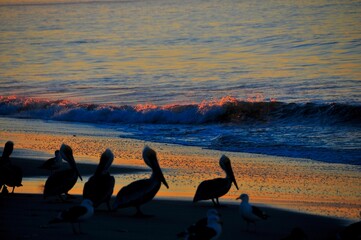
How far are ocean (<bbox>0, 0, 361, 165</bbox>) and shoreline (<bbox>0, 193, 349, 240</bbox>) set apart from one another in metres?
4.82

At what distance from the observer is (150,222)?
10250 mm

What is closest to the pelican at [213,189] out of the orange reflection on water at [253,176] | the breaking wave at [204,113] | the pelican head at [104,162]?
the orange reflection on water at [253,176]

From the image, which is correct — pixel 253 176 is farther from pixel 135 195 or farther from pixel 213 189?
pixel 135 195

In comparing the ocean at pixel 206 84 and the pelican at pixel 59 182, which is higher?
the pelican at pixel 59 182

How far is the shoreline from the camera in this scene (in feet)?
30.9

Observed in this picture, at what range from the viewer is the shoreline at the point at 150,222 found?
9406 millimetres

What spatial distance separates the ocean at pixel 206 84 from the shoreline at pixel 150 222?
4816mm

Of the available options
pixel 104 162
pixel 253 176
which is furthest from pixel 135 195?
pixel 253 176

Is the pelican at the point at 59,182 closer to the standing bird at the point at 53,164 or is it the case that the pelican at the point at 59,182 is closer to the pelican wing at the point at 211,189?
the pelican wing at the point at 211,189

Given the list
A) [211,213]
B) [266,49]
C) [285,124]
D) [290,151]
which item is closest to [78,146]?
[290,151]

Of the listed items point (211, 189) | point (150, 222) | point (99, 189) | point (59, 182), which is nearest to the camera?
point (150, 222)

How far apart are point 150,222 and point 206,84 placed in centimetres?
1861

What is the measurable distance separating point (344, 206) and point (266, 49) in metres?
27.6

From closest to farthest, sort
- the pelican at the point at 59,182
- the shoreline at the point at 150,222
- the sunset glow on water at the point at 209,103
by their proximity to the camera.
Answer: the shoreline at the point at 150,222 < the pelican at the point at 59,182 < the sunset glow on water at the point at 209,103
